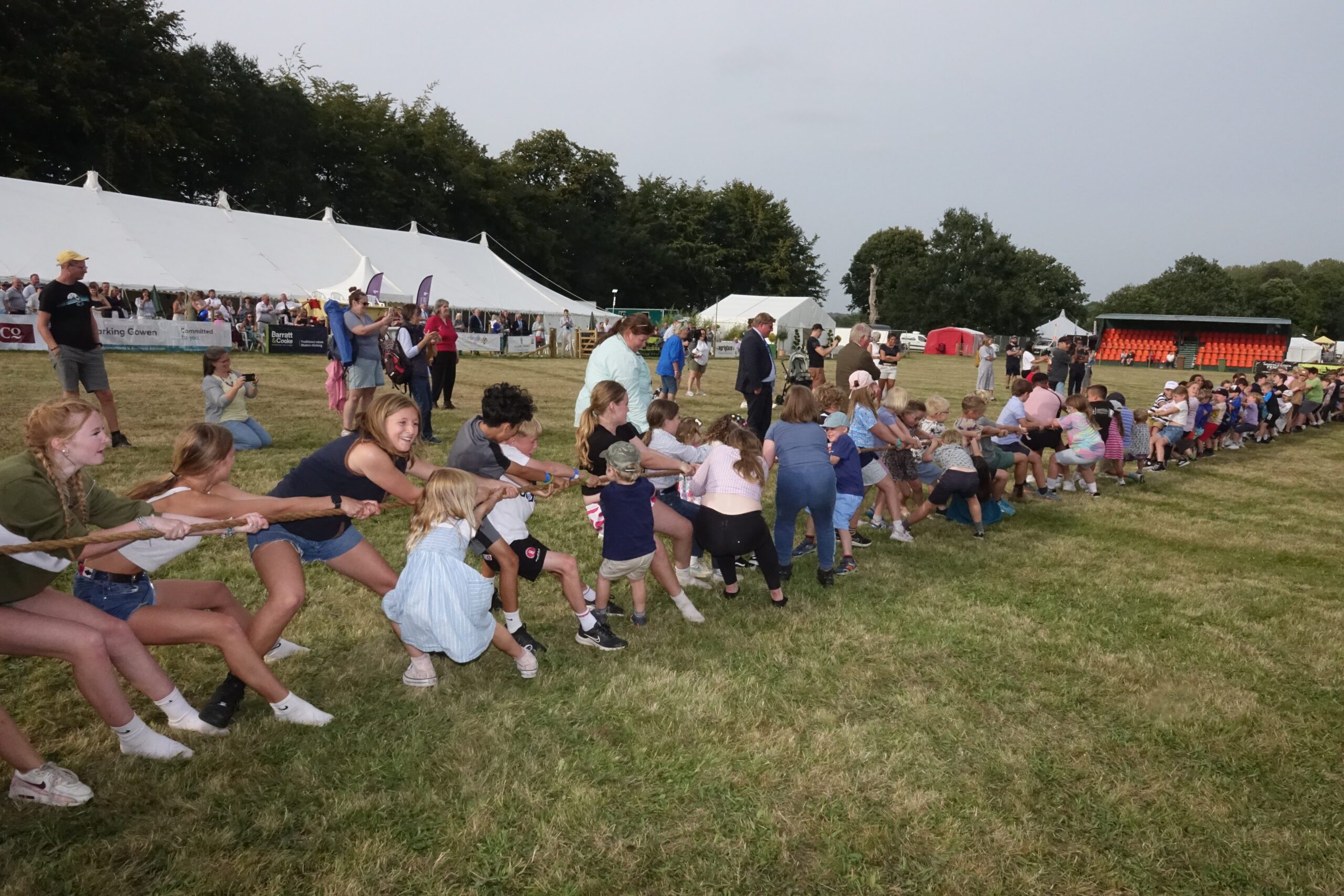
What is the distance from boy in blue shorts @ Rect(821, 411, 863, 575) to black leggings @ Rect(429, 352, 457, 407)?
906cm

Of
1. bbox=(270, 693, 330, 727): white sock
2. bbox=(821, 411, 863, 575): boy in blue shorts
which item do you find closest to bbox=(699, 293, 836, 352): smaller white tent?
bbox=(821, 411, 863, 575): boy in blue shorts

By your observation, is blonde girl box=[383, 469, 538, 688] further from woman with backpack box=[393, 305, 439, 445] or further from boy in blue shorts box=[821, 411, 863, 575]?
woman with backpack box=[393, 305, 439, 445]

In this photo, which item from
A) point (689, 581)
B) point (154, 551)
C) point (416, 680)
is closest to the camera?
point (154, 551)

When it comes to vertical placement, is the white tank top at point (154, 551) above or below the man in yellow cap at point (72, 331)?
below

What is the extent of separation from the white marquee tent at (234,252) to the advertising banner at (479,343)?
3.69 ft

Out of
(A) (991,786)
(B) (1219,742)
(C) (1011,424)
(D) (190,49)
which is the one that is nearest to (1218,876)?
(A) (991,786)

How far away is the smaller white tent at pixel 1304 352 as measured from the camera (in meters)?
67.4

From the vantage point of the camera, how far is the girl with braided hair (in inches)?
125

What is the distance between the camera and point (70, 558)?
11.0ft

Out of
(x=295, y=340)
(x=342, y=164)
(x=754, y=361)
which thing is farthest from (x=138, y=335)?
(x=342, y=164)

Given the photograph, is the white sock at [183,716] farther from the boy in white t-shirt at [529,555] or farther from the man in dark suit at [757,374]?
the man in dark suit at [757,374]

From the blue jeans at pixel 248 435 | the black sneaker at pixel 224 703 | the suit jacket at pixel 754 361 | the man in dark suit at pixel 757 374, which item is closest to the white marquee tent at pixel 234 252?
the blue jeans at pixel 248 435

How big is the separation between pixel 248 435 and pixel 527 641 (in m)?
7.04

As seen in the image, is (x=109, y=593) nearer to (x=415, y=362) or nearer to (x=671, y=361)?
(x=415, y=362)
